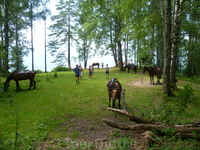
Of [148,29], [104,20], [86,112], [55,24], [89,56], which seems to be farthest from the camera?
[89,56]

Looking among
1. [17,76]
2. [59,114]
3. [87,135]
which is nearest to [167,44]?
[87,135]

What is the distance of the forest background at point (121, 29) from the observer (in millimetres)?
9328

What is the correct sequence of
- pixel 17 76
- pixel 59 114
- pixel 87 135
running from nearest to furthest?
pixel 87 135 → pixel 59 114 → pixel 17 76

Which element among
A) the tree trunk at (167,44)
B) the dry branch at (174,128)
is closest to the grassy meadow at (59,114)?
the dry branch at (174,128)

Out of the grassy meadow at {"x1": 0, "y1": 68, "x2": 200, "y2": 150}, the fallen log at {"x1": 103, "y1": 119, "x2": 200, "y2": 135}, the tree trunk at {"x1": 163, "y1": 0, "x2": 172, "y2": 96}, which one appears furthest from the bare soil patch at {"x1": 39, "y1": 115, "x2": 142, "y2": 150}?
the tree trunk at {"x1": 163, "y1": 0, "x2": 172, "y2": 96}

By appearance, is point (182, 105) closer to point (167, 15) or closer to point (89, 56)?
point (167, 15)

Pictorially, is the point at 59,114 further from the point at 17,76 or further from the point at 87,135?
the point at 17,76

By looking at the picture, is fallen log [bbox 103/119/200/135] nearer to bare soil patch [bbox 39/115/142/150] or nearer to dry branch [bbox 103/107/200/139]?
dry branch [bbox 103/107/200/139]

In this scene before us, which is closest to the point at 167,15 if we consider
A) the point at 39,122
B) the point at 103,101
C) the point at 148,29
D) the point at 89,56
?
the point at 148,29

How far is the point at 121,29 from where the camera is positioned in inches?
558

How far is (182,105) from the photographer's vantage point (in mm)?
6422

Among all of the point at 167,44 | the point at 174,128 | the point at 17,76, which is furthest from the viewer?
the point at 17,76

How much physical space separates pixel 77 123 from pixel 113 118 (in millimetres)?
1619

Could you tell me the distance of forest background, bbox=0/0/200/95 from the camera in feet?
30.6
